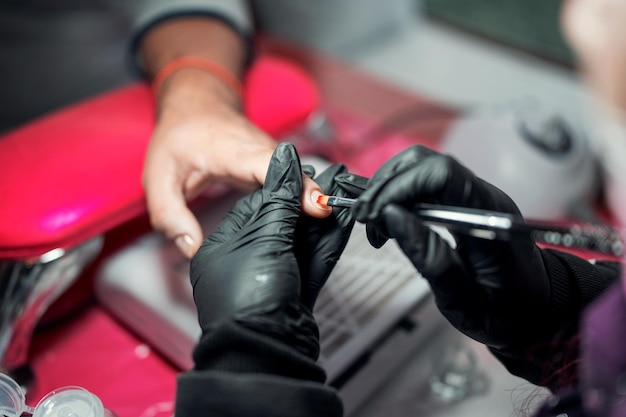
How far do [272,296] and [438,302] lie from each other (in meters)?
0.15

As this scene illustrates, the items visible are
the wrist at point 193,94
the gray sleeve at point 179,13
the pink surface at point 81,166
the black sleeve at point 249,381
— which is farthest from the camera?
the gray sleeve at point 179,13

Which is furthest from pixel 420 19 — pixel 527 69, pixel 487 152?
pixel 487 152

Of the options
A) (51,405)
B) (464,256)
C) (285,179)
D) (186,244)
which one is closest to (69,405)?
(51,405)

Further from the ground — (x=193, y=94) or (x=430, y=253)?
(x=430, y=253)

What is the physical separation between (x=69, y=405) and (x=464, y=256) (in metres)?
0.41

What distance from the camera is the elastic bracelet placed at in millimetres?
917

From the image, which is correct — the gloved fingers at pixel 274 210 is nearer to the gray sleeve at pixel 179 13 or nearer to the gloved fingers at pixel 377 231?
the gloved fingers at pixel 377 231

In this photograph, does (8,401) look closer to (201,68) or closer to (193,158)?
(193,158)

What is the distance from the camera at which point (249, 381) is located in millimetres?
457

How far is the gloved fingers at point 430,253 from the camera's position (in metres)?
0.48

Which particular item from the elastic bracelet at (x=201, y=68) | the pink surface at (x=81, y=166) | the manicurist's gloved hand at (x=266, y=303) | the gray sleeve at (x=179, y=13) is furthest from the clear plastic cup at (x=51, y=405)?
the gray sleeve at (x=179, y=13)

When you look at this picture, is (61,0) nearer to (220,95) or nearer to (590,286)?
(220,95)

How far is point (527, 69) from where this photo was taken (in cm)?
175

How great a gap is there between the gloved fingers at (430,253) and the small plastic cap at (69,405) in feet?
1.11
